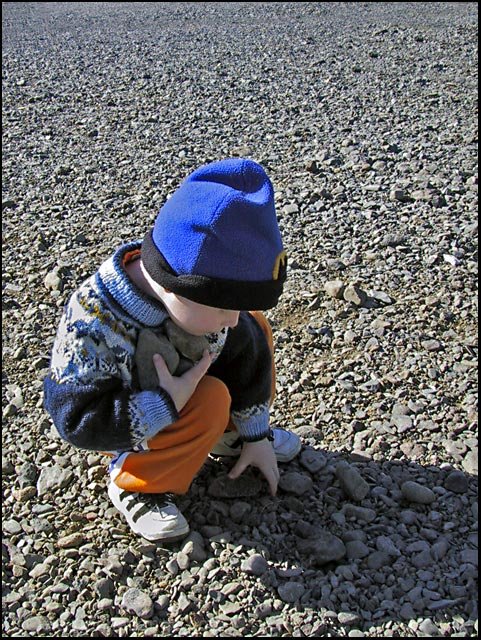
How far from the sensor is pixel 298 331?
4734 mm

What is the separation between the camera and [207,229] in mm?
2693

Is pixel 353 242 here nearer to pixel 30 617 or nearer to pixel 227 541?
pixel 227 541

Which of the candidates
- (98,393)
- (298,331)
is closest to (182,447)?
(98,393)

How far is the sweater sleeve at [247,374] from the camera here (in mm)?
3400

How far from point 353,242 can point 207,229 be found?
309cm

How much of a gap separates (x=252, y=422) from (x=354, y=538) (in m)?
0.60

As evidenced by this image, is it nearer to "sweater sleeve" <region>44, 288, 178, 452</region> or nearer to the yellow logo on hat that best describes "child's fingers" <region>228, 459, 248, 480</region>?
"sweater sleeve" <region>44, 288, 178, 452</region>

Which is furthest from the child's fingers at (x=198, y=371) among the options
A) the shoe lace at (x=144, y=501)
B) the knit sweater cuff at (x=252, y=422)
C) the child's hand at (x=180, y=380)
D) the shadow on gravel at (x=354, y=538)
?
the shadow on gravel at (x=354, y=538)

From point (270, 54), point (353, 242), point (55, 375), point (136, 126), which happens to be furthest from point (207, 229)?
point (270, 54)

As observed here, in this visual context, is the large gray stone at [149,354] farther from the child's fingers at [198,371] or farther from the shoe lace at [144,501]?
the shoe lace at [144,501]

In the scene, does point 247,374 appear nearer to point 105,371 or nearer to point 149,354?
point 149,354

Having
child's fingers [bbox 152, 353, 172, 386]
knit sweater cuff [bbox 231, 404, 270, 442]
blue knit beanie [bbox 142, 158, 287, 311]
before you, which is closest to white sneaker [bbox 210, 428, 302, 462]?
knit sweater cuff [bbox 231, 404, 270, 442]

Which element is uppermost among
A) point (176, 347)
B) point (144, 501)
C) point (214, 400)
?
point (176, 347)

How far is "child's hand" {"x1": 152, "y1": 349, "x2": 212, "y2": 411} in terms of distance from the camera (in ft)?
9.98
